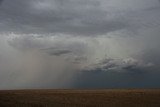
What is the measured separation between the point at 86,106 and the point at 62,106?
4581 mm

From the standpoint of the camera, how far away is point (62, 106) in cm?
5347

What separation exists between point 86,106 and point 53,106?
6.18 m

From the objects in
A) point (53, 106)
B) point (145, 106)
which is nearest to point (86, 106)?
point (53, 106)

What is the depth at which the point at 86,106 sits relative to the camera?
5522 centimetres

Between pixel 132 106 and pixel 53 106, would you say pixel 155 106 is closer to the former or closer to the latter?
pixel 132 106

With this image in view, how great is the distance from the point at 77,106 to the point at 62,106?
2.71m

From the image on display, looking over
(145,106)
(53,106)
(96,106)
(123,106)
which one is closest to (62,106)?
(53,106)

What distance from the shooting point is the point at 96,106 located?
5569 cm

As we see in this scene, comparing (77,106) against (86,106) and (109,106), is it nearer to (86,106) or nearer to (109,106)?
(86,106)

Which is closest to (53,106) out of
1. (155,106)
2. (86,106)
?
(86,106)

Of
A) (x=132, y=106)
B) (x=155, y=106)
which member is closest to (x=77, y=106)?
(x=132, y=106)

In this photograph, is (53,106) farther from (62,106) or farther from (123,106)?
(123,106)

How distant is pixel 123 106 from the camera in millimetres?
54969

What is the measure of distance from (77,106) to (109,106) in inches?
227
